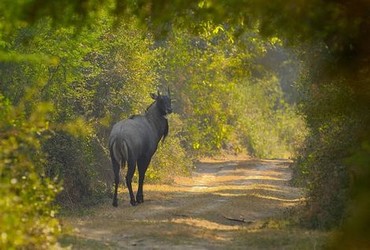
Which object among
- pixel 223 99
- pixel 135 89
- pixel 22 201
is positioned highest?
pixel 223 99

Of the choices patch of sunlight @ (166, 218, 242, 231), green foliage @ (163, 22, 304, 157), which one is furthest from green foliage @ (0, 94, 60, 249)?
green foliage @ (163, 22, 304, 157)

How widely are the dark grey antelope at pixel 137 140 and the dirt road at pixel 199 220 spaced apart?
0.82 metres

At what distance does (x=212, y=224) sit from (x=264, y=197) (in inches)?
275

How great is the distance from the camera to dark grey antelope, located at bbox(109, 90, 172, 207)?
842 inches

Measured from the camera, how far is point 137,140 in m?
22.0

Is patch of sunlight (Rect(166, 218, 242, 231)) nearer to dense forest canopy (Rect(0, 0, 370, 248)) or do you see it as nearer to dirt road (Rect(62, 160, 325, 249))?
dirt road (Rect(62, 160, 325, 249))

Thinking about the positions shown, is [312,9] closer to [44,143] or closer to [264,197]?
[44,143]

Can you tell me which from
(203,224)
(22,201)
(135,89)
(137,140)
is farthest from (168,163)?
(22,201)

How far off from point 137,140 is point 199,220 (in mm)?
4660

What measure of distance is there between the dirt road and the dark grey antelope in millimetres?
815

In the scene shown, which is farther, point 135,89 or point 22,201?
Result: point 135,89

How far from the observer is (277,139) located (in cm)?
5862

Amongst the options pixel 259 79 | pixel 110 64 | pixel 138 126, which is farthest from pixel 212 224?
pixel 259 79

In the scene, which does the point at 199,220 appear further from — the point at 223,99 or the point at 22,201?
the point at 223,99
